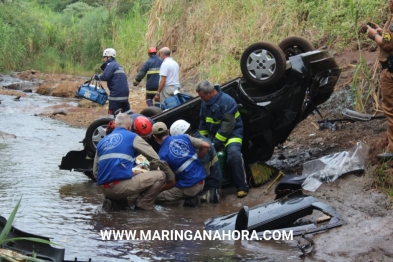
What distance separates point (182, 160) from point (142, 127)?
0.76 m

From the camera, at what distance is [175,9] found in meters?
23.3

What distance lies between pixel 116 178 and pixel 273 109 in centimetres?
247

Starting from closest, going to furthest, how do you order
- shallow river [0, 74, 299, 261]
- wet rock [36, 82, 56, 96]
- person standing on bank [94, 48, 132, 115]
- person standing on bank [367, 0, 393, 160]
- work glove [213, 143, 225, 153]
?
shallow river [0, 74, 299, 261], person standing on bank [367, 0, 393, 160], work glove [213, 143, 225, 153], person standing on bank [94, 48, 132, 115], wet rock [36, 82, 56, 96]

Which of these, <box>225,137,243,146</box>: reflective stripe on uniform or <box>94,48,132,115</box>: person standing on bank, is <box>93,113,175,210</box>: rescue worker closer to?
<box>225,137,243,146</box>: reflective stripe on uniform

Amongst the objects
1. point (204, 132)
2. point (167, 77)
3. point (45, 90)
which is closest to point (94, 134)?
point (204, 132)

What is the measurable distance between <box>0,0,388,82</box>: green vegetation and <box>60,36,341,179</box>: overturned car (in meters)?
1.17

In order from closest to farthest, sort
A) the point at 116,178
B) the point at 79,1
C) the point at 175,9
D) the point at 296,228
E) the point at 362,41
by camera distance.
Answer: the point at 296,228 → the point at 116,178 → the point at 362,41 → the point at 175,9 → the point at 79,1

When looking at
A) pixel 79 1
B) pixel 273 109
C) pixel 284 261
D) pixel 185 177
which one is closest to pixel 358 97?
pixel 273 109

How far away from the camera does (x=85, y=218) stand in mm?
8109

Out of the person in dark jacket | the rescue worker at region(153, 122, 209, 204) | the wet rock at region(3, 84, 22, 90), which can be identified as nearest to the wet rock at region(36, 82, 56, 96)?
the wet rock at region(3, 84, 22, 90)

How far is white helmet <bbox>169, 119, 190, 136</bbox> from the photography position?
351 inches

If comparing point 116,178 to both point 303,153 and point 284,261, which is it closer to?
point 284,261

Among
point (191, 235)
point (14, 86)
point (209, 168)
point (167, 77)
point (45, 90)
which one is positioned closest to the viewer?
point (191, 235)

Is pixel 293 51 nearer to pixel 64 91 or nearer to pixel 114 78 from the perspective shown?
pixel 114 78
